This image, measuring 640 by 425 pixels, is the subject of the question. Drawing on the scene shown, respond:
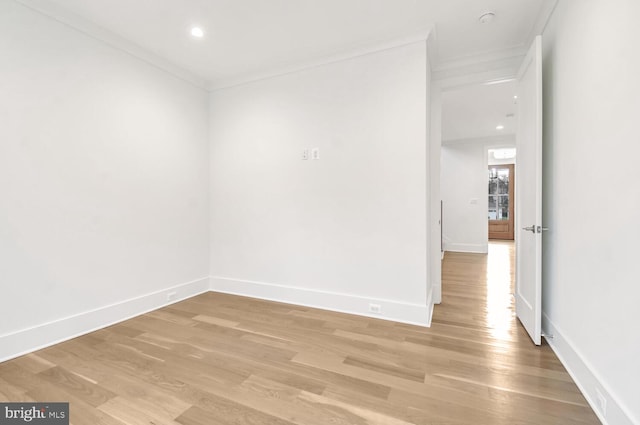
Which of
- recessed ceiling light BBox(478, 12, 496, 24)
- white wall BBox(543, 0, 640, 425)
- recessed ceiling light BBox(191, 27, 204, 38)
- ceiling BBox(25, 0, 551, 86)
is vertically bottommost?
white wall BBox(543, 0, 640, 425)

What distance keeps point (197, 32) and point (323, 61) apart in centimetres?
126

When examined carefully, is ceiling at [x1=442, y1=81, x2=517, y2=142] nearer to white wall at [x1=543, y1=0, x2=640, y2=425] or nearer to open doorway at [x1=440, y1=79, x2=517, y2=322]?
open doorway at [x1=440, y1=79, x2=517, y2=322]

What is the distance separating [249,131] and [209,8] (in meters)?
1.38

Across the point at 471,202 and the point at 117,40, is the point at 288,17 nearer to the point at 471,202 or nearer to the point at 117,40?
the point at 117,40

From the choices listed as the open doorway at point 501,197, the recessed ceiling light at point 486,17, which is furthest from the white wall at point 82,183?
the open doorway at point 501,197

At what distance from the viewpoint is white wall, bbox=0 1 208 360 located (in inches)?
83.8

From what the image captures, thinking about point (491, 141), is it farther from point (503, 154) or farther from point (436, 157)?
point (436, 157)

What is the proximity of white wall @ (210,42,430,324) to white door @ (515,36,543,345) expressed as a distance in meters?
0.84

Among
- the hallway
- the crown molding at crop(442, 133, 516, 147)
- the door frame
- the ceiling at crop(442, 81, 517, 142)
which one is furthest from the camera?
the crown molding at crop(442, 133, 516, 147)

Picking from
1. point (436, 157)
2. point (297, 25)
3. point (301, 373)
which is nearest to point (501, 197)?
point (436, 157)

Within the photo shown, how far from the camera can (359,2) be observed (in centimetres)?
229

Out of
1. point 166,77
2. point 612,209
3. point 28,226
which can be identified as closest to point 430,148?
point 612,209

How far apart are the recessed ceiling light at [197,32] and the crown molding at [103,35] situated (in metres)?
0.69

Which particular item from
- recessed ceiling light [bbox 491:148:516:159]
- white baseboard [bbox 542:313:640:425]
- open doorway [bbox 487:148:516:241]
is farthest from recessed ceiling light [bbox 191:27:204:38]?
open doorway [bbox 487:148:516:241]
